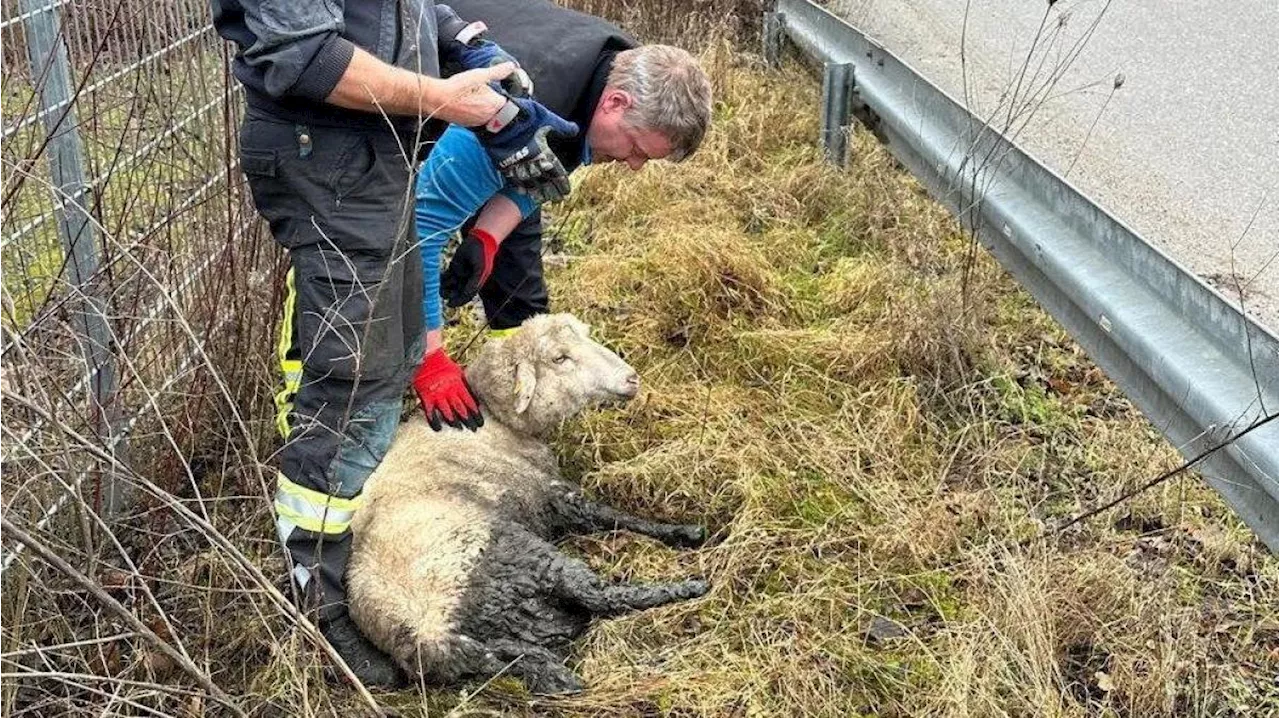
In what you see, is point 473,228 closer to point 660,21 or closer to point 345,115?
point 345,115

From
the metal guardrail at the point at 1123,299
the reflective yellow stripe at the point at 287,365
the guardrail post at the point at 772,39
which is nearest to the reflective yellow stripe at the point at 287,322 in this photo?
the reflective yellow stripe at the point at 287,365

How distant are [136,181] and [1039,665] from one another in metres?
3.17

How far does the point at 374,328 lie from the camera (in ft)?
11.0

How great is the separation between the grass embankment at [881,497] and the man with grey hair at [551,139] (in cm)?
85

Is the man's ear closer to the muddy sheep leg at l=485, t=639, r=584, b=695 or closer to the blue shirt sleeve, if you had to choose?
the blue shirt sleeve

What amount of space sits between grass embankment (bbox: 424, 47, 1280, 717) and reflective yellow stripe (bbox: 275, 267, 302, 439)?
1122 millimetres

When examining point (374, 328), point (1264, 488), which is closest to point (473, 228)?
point (374, 328)

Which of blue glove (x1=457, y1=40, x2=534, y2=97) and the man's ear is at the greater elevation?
blue glove (x1=457, y1=40, x2=534, y2=97)

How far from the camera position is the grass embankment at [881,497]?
3.37 metres

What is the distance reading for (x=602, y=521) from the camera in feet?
14.2

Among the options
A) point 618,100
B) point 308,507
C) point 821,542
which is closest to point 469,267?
point 618,100

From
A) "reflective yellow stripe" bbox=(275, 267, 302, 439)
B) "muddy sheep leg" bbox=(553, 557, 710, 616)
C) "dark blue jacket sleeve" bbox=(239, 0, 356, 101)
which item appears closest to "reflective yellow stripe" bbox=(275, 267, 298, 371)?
"reflective yellow stripe" bbox=(275, 267, 302, 439)

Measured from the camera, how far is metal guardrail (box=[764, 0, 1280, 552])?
117 inches

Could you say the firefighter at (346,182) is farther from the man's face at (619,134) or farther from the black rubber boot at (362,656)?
the man's face at (619,134)
